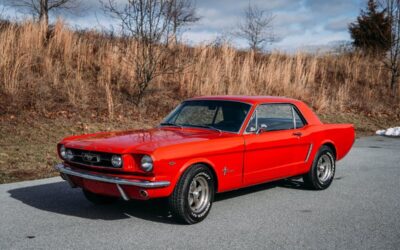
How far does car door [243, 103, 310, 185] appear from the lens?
621cm

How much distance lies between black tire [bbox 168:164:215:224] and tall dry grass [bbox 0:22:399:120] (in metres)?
7.99

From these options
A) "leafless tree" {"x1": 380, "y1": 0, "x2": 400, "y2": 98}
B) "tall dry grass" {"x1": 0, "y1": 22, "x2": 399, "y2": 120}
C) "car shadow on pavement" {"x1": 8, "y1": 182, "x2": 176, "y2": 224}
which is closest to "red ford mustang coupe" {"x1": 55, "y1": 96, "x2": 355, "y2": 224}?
"car shadow on pavement" {"x1": 8, "y1": 182, "x2": 176, "y2": 224}

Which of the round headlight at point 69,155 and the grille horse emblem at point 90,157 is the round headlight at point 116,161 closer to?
the grille horse emblem at point 90,157

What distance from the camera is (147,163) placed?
5062mm

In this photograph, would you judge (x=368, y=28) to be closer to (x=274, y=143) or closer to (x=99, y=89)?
(x=99, y=89)

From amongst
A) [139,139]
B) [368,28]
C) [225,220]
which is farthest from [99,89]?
[368,28]

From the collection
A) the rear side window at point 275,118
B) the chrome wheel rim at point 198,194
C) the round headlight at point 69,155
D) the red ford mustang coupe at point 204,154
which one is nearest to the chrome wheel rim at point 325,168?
the red ford mustang coupe at point 204,154

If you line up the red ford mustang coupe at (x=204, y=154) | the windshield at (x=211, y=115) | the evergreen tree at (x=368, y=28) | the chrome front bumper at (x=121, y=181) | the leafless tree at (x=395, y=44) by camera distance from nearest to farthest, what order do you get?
the chrome front bumper at (x=121, y=181) → the red ford mustang coupe at (x=204, y=154) → the windshield at (x=211, y=115) → the leafless tree at (x=395, y=44) → the evergreen tree at (x=368, y=28)

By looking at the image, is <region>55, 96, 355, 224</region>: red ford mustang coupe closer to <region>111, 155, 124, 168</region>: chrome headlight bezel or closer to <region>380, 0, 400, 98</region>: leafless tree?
<region>111, 155, 124, 168</region>: chrome headlight bezel

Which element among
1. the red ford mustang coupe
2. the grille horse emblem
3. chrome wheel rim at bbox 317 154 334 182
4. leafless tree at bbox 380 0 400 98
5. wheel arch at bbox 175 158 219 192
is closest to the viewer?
the red ford mustang coupe

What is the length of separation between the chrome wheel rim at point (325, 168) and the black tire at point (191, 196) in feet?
8.27

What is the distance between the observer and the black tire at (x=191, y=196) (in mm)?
5191

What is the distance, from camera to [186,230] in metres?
5.12

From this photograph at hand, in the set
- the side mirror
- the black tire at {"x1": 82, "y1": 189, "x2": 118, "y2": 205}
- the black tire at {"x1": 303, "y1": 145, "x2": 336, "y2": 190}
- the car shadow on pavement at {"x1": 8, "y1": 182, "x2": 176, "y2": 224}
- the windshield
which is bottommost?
the car shadow on pavement at {"x1": 8, "y1": 182, "x2": 176, "y2": 224}
